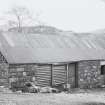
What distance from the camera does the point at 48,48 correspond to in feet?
51.9

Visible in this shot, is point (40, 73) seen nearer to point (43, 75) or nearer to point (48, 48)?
point (43, 75)

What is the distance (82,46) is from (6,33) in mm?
6143

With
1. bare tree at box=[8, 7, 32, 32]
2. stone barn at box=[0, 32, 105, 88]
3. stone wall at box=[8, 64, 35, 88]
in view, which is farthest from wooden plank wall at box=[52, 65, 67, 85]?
bare tree at box=[8, 7, 32, 32]

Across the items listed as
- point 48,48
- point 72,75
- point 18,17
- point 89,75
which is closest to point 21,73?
point 48,48

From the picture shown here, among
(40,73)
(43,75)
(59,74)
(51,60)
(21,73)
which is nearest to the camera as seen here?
(21,73)

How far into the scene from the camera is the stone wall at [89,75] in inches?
632

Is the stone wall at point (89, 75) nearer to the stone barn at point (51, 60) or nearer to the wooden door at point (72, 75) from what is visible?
the stone barn at point (51, 60)

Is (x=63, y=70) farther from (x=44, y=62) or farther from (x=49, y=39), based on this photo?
(x=49, y=39)

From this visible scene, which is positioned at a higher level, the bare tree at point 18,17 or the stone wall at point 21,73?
the bare tree at point 18,17

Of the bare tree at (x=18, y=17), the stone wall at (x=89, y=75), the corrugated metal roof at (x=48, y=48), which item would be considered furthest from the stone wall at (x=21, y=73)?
A: the bare tree at (x=18, y=17)

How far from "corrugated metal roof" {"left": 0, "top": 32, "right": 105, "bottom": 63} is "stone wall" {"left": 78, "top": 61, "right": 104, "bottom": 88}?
46cm

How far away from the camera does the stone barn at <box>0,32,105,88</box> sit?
Answer: 13.1 metres

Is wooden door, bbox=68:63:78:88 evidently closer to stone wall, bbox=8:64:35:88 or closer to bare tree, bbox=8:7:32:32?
stone wall, bbox=8:64:35:88

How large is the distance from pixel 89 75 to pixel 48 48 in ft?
12.0
